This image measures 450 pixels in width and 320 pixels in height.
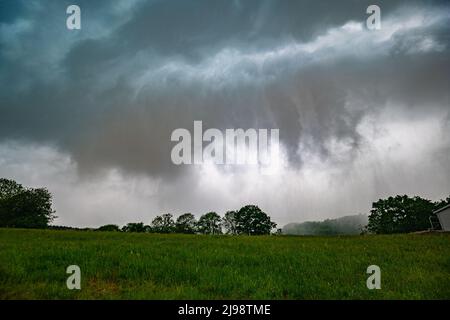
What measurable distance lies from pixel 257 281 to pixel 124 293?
3584mm

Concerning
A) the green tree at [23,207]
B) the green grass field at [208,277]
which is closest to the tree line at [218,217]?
the green tree at [23,207]

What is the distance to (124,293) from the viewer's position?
778 centimetres

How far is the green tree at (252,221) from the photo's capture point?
129m

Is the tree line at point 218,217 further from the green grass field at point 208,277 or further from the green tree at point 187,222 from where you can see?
the green grass field at point 208,277

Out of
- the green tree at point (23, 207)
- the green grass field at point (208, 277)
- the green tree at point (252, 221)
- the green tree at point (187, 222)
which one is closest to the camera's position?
the green grass field at point (208, 277)

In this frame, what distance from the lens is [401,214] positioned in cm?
13012

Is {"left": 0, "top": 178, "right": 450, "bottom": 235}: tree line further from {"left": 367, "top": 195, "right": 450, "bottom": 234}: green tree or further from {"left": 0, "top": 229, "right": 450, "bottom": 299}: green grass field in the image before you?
{"left": 0, "top": 229, "right": 450, "bottom": 299}: green grass field

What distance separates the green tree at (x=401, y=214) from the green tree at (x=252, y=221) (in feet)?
141

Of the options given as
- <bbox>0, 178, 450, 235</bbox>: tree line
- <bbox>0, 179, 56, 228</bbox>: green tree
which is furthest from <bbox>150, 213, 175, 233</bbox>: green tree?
<bbox>0, 179, 56, 228</bbox>: green tree

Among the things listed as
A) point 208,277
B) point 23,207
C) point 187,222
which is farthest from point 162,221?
point 208,277
